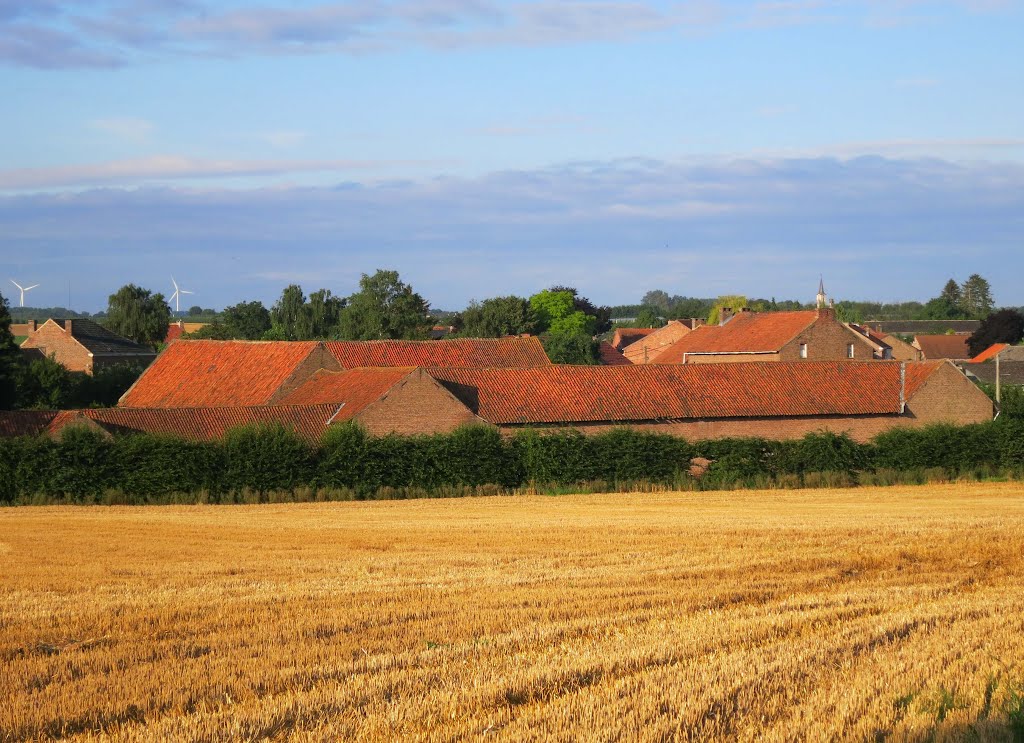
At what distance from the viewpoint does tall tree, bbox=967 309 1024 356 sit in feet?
397

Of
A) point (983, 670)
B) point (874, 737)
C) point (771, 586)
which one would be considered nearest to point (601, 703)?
point (874, 737)

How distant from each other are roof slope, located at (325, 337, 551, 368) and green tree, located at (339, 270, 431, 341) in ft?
116

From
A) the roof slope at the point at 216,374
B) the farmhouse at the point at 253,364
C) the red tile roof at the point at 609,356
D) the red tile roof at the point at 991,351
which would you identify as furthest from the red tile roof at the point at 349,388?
the red tile roof at the point at 991,351

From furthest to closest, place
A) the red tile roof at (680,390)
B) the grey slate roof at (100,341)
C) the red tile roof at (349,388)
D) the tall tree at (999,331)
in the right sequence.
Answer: the tall tree at (999,331)
the grey slate roof at (100,341)
the red tile roof at (680,390)
the red tile roof at (349,388)

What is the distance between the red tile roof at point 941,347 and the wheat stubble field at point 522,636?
11356 centimetres

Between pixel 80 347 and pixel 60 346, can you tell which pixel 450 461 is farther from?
pixel 60 346

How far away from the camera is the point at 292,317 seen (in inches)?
4850

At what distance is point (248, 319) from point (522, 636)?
120724 millimetres

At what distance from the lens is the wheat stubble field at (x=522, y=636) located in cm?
806

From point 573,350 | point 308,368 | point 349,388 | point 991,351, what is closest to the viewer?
point 349,388

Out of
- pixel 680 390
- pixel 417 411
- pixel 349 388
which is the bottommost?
pixel 417 411

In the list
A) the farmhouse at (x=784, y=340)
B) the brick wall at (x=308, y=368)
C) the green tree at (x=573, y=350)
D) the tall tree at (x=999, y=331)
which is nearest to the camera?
the brick wall at (x=308, y=368)

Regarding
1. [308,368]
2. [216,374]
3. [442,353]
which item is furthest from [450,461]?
[442,353]

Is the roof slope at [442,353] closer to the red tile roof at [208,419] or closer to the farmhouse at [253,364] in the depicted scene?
the farmhouse at [253,364]
